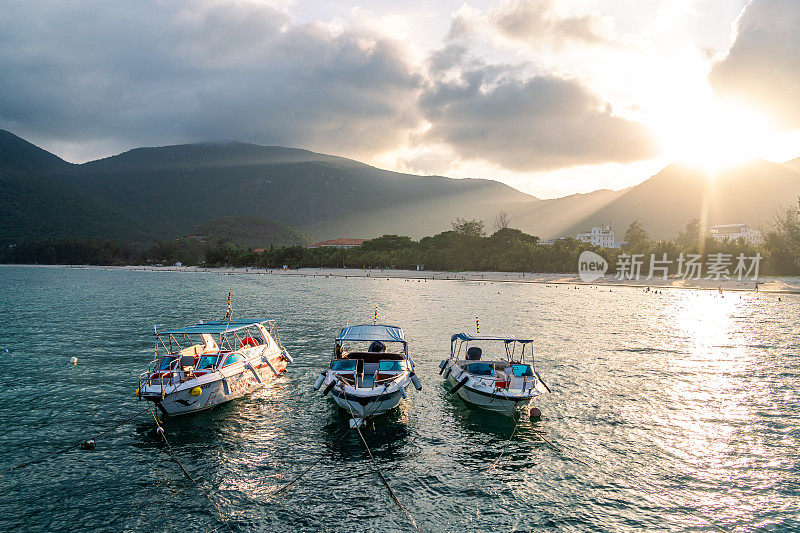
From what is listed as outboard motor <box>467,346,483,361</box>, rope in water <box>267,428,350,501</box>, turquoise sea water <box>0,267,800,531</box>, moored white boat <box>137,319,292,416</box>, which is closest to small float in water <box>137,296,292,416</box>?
moored white boat <box>137,319,292,416</box>

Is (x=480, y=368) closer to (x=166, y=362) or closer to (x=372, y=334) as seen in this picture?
(x=372, y=334)

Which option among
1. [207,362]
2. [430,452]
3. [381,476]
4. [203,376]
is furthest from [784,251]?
[203,376]

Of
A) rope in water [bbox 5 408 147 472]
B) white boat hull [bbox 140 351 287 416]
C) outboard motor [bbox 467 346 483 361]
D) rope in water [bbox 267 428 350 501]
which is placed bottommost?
rope in water [bbox 5 408 147 472]

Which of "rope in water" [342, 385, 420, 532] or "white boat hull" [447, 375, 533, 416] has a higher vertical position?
"white boat hull" [447, 375, 533, 416]

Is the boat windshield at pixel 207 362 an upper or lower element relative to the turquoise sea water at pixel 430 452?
upper

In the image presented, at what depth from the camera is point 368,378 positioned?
22.4 m

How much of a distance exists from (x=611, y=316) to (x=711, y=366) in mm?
26522

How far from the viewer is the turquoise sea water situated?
13.7 metres

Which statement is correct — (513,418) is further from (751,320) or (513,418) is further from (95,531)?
(751,320)

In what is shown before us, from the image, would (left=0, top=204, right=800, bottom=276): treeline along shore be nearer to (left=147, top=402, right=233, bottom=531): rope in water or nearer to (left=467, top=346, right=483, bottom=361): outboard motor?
(left=467, top=346, right=483, bottom=361): outboard motor

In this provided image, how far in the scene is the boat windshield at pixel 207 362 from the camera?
22719 mm

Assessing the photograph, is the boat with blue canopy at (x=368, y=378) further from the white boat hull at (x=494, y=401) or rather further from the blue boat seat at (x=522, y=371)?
the blue boat seat at (x=522, y=371)

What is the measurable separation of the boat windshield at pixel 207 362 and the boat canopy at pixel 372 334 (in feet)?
22.2

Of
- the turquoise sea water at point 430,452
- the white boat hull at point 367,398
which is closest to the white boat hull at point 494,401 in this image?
the turquoise sea water at point 430,452
